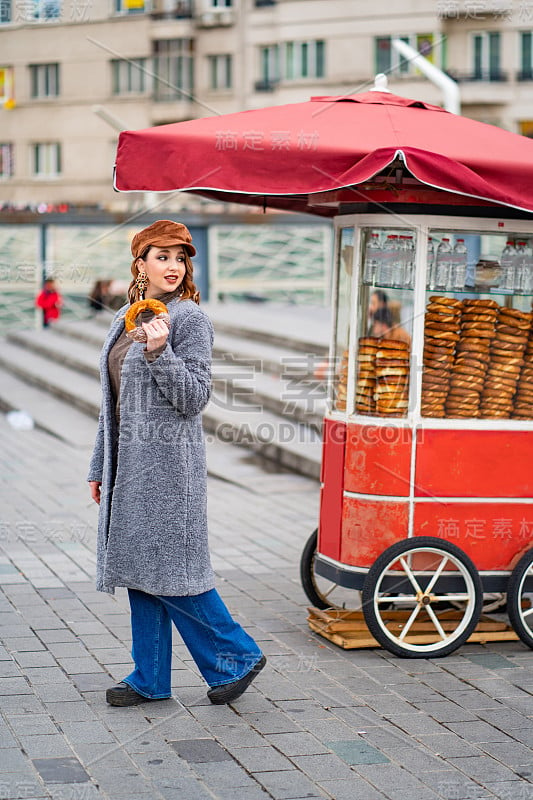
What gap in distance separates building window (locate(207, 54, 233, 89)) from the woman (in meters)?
40.9

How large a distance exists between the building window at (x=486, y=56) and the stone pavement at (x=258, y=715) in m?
33.4

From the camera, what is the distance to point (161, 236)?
4449mm

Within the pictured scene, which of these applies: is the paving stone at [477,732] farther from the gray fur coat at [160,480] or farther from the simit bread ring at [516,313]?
the simit bread ring at [516,313]

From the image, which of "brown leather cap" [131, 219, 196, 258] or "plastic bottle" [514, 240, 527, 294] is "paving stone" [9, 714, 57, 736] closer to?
"brown leather cap" [131, 219, 196, 258]

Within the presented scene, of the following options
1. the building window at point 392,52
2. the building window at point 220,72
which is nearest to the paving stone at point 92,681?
the building window at point 392,52

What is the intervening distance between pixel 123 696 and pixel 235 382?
882cm

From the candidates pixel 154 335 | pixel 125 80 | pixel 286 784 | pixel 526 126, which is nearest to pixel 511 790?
pixel 286 784

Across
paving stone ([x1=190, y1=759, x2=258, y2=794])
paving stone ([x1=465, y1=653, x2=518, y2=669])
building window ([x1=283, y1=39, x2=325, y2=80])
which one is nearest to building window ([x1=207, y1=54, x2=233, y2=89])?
building window ([x1=283, y1=39, x2=325, y2=80])

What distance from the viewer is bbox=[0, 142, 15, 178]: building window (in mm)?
44912

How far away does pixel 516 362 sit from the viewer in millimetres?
5656

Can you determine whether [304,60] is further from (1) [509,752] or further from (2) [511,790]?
(2) [511,790]

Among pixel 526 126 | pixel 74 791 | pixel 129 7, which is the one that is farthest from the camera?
pixel 129 7

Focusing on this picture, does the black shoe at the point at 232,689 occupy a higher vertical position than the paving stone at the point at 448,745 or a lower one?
higher

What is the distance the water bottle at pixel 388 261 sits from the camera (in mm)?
5484
